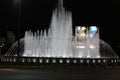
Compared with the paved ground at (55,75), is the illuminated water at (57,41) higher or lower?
higher

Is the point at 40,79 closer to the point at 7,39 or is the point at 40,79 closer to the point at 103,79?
the point at 103,79

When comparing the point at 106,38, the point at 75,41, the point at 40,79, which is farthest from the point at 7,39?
the point at 40,79

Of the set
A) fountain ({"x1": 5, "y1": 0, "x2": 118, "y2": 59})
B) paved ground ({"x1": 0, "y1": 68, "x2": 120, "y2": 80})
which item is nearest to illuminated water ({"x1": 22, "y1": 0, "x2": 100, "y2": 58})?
fountain ({"x1": 5, "y1": 0, "x2": 118, "y2": 59})

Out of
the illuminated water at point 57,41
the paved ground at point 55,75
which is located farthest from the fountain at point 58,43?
the paved ground at point 55,75

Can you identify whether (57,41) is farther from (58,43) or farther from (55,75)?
(55,75)

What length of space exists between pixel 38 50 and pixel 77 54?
5.63m

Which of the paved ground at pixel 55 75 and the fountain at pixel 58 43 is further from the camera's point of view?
the fountain at pixel 58 43

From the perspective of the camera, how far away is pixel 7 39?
3209 inches

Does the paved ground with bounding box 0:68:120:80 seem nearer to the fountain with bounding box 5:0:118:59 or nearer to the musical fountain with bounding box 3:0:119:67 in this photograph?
the musical fountain with bounding box 3:0:119:67

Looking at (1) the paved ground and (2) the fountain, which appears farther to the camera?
(2) the fountain

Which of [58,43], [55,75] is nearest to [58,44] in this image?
[58,43]

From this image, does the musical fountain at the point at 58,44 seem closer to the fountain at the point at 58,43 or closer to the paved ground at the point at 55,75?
the fountain at the point at 58,43

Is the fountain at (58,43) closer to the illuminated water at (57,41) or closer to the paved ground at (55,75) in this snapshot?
the illuminated water at (57,41)

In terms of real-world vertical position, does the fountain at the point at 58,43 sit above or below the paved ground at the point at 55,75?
above
